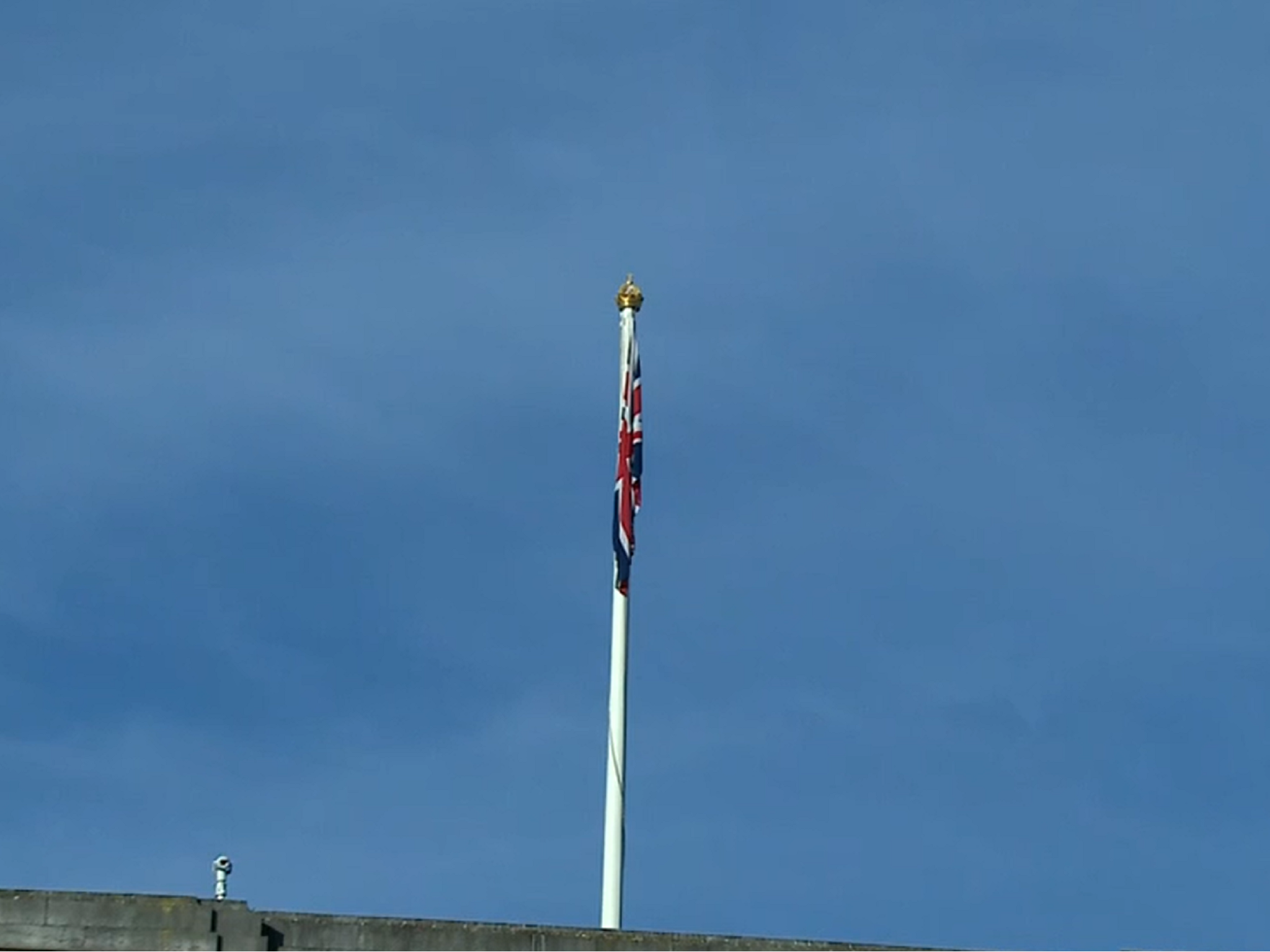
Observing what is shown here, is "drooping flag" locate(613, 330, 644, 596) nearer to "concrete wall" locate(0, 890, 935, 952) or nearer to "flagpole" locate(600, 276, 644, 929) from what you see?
"flagpole" locate(600, 276, 644, 929)

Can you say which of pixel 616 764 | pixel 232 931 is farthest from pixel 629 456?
pixel 232 931

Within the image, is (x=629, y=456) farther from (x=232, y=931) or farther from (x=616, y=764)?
(x=232, y=931)

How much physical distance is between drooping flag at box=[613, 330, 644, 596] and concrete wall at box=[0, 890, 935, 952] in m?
18.1

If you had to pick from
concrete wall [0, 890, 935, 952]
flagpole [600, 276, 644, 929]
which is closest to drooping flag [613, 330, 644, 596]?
flagpole [600, 276, 644, 929]

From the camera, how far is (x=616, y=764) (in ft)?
162

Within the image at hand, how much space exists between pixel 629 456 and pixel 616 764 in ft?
26.4

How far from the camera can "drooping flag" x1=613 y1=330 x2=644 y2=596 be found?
54.2 m

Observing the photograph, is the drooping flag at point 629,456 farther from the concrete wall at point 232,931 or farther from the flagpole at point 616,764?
the concrete wall at point 232,931

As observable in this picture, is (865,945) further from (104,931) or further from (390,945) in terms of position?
(104,931)

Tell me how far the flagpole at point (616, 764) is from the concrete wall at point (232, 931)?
7954 millimetres

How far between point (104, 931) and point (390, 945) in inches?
146

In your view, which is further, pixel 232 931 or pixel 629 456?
pixel 629 456

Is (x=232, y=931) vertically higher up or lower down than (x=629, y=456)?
lower down

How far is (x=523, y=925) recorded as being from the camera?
1415 inches
